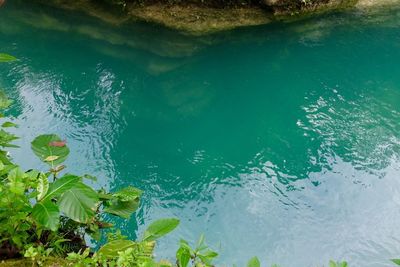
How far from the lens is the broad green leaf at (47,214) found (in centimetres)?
161

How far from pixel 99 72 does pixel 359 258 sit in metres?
5.13

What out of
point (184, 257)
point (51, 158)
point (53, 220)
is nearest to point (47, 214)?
point (53, 220)

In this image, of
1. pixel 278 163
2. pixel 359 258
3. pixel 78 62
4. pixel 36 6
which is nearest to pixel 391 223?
pixel 359 258

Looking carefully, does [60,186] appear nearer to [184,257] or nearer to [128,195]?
[128,195]

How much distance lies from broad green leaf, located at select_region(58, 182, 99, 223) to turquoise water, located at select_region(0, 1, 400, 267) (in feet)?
9.09

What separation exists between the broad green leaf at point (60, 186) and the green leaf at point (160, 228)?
1.32ft

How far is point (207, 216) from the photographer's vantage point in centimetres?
493

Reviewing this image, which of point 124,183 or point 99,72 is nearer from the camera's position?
point 124,183

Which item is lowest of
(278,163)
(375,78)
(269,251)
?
(269,251)

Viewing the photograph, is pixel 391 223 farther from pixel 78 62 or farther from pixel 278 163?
pixel 78 62

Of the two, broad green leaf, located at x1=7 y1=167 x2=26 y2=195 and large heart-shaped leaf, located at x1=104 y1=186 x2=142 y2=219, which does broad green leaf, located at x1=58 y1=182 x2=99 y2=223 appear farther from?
large heart-shaped leaf, located at x1=104 y1=186 x2=142 y2=219

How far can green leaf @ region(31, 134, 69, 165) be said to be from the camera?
2045 millimetres

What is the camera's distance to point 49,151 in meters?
2.08

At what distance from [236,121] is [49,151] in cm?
475
